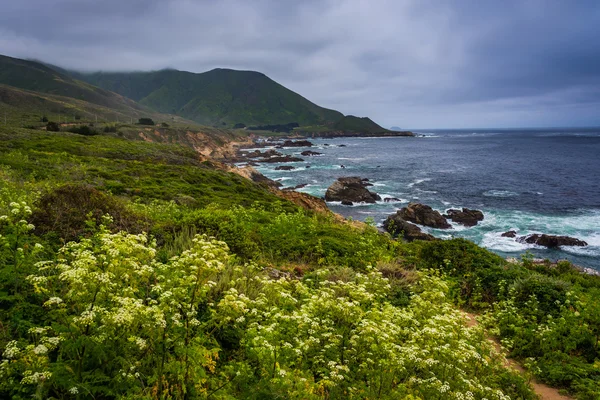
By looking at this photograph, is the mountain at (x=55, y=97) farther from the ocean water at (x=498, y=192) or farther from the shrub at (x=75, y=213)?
the shrub at (x=75, y=213)

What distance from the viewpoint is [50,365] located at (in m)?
3.07

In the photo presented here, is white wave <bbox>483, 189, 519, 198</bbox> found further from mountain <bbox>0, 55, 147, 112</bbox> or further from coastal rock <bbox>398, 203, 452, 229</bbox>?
mountain <bbox>0, 55, 147, 112</bbox>

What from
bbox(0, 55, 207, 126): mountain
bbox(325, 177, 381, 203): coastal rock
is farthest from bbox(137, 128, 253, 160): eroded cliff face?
bbox(325, 177, 381, 203): coastal rock

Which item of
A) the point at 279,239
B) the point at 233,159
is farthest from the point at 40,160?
the point at 233,159

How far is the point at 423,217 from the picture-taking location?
3506cm

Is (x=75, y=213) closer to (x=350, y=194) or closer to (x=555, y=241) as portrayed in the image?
(x=555, y=241)

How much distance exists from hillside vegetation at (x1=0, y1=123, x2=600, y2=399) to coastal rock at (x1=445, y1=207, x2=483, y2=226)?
907 inches

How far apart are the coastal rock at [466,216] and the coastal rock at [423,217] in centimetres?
201

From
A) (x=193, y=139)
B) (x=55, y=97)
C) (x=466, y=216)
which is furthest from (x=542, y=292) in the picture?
(x=55, y=97)

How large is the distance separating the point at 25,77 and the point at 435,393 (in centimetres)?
23103

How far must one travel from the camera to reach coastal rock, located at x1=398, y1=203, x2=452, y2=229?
34.3 meters

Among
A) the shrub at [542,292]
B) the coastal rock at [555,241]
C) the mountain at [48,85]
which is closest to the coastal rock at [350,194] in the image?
the coastal rock at [555,241]

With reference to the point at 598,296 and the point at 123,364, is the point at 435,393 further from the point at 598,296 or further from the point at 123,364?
the point at 598,296

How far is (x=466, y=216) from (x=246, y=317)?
3685 centimetres
